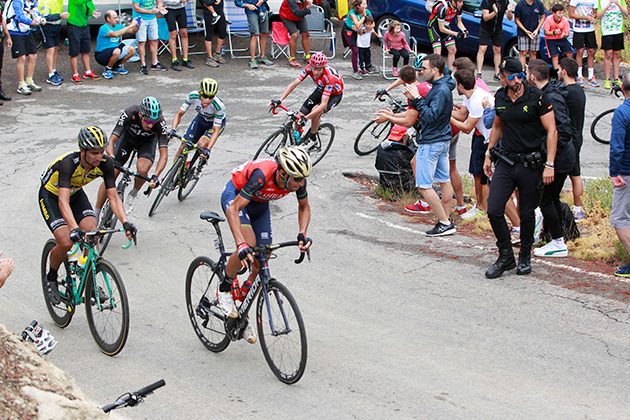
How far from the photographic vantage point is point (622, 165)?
274 inches

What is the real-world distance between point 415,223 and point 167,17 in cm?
1062

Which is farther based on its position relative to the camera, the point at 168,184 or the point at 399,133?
the point at 399,133

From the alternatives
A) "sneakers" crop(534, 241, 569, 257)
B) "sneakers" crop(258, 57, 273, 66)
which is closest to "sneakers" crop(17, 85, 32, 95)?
"sneakers" crop(258, 57, 273, 66)

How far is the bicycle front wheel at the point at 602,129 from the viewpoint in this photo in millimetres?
13258

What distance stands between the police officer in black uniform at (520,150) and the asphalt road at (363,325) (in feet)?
2.39

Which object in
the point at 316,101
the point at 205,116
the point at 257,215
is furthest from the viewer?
the point at 316,101

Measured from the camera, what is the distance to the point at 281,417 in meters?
4.96

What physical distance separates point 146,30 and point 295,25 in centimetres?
396

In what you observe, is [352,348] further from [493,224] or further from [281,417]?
[493,224]

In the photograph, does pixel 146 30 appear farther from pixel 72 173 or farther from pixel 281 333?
pixel 281 333

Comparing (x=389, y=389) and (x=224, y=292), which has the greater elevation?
(x=224, y=292)

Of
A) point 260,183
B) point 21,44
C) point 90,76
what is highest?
point 21,44

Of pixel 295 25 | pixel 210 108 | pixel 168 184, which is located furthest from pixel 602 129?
pixel 168 184

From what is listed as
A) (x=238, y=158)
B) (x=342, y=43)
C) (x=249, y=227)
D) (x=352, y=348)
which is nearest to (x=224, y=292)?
(x=249, y=227)
